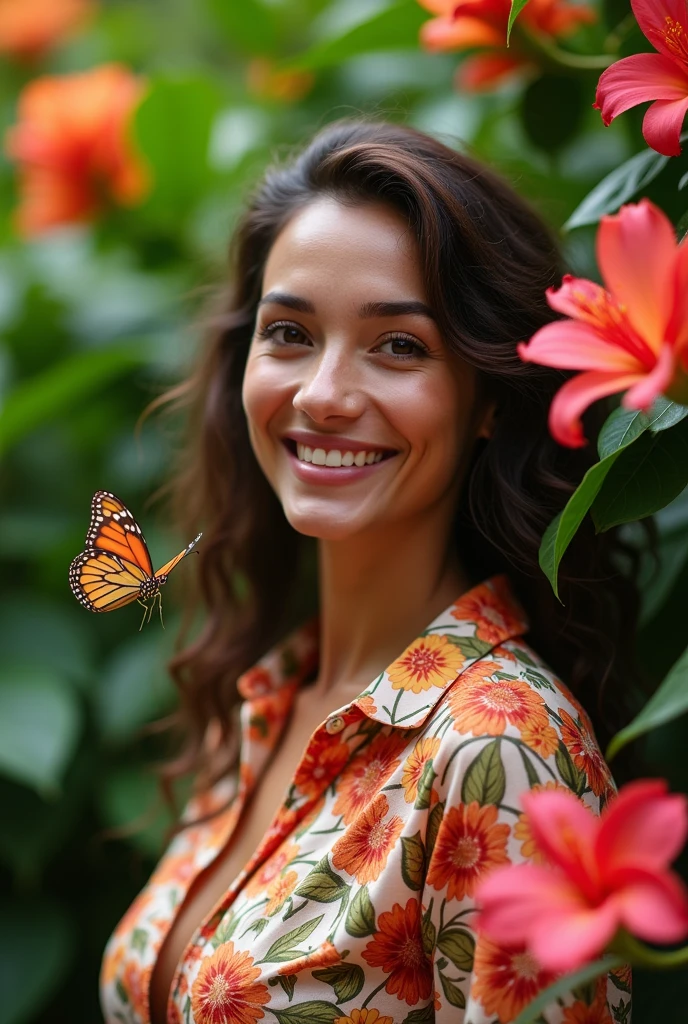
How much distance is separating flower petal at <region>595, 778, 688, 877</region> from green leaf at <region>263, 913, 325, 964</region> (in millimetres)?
Result: 389

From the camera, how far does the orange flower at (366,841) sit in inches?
33.0

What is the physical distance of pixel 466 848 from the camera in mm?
762

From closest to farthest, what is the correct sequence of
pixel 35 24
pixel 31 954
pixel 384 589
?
pixel 384 589 < pixel 31 954 < pixel 35 24

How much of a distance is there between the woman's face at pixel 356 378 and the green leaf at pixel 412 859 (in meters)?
0.27

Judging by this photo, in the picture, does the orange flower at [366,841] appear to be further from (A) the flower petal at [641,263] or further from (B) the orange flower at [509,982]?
(A) the flower petal at [641,263]

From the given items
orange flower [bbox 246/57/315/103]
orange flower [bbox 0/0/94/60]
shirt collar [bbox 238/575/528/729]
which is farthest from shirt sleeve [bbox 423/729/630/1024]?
orange flower [bbox 0/0/94/60]

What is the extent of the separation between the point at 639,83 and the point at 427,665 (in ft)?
1.60

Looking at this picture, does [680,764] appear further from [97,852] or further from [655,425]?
[97,852]

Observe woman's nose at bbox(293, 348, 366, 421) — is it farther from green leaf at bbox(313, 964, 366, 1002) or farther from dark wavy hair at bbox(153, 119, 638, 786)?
green leaf at bbox(313, 964, 366, 1002)

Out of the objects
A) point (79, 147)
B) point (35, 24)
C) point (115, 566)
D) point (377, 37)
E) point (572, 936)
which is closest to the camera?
point (572, 936)

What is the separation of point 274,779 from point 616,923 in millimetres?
646

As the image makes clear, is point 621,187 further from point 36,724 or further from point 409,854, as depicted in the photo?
point 36,724

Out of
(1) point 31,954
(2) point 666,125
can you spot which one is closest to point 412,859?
(2) point 666,125

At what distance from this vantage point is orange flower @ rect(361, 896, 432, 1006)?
81 centimetres
